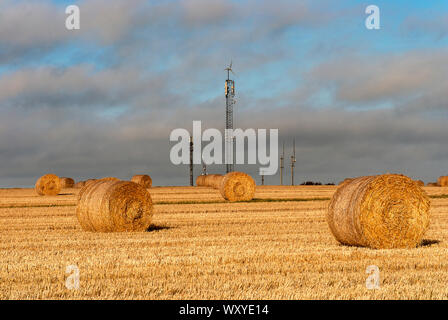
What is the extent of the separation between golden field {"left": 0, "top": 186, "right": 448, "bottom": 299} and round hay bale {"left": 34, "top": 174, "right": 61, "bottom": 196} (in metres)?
24.4

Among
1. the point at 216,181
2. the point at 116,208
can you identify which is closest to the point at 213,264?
the point at 116,208

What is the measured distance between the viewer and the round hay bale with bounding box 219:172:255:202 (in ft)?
110

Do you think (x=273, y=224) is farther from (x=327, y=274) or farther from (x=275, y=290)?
(x=275, y=290)

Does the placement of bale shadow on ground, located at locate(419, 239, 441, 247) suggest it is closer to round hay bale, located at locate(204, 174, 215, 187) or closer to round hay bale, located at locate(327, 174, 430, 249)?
round hay bale, located at locate(327, 174, 430, 249)

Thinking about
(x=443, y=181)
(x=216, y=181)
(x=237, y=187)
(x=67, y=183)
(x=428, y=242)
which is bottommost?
(x=428, y=242)

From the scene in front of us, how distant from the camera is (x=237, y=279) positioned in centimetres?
891

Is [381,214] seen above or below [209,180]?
above

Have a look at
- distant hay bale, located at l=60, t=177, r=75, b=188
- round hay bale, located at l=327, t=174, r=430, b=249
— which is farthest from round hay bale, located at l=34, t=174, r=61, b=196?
round hay bale, located at l=327, t=174, r=430, b=249

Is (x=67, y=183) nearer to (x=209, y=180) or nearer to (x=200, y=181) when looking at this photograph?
(x=200, y=181)

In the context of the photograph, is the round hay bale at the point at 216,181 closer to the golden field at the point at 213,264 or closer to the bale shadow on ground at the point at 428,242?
the golden field at the point at 213,264

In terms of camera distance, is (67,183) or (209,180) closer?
(209,180)

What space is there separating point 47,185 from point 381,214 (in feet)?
105

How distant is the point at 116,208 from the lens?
55.7ft
